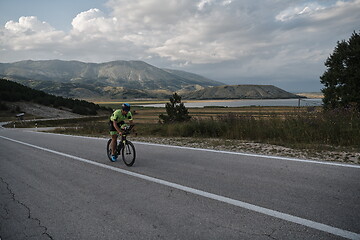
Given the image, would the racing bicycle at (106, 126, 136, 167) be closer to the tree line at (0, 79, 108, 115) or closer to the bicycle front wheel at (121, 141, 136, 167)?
the bicycle front wheel at (121, 141, 136, 167)

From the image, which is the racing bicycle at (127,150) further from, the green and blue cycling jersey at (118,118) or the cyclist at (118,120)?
the green and blue cycling jersey at (118,118)

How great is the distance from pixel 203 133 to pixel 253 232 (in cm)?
913

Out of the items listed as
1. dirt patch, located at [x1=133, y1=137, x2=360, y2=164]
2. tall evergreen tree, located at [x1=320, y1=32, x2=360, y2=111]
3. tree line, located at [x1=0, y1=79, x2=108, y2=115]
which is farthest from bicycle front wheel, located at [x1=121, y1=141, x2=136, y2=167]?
tree line, located at [x1=0, y1=79, x2=108, y2=115]

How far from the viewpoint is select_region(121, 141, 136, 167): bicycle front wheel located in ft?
21.0

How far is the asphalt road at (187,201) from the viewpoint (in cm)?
292

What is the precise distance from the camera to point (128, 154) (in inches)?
257

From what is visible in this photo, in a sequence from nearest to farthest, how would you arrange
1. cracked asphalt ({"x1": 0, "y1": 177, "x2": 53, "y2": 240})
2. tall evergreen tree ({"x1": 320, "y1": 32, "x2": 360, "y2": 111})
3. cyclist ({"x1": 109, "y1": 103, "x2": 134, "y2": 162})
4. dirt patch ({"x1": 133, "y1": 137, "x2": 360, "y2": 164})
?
cracked asphalt ({"x1": 0, "y1": 177, "x2": 53, "y2": 240})
dirt patch ({"x1": 133, "y1": 137, "x2": 360, "y2": 164})
cyclist ({"x1": 109, "y1": 103, "x2": 134, "y2": 162})
tall evergreen tree ({"x1": 320, "y1": 32, "x2": 360, "y2": 111})

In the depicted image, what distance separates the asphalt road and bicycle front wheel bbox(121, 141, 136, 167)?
0.23 metres

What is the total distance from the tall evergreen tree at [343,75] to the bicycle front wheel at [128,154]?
21.0 metres

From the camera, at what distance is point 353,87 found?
20812 millimetres

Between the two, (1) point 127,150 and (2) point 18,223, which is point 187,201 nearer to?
(2) point 18,223

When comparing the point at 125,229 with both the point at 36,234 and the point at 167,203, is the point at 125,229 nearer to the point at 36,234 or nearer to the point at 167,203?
the point at 167,203

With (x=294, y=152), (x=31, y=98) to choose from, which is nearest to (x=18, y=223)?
(x=294, y=152)

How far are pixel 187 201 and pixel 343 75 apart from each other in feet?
78.4
